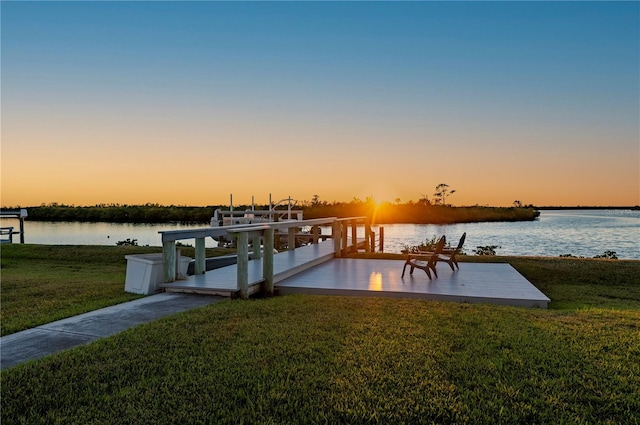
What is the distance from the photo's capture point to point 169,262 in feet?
20.3

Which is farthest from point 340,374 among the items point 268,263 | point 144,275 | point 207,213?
point 207,213

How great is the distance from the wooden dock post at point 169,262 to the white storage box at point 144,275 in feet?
0.27

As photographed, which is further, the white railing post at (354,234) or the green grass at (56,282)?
the white railing post at (354,234)

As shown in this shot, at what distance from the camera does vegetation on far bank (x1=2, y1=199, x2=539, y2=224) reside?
4766cm

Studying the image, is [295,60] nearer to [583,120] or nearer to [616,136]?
[583,120]

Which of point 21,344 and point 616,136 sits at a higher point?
point 616,136

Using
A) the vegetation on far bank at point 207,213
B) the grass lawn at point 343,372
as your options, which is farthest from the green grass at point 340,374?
the vegetation on far bank at point 207,213

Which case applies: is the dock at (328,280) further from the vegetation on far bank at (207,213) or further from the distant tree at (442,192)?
the distant tree at (442,192)

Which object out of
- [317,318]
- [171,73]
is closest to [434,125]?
[171,73]

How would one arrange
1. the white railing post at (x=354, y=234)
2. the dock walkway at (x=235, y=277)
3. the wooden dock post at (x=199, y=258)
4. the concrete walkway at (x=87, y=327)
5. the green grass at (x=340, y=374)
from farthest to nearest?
the white railing post at (x=354, y=234) < the wooden dock post at (x=199, y=258) < the dock walkway at (x=235, y=277) < the concrete walkway at (x=87, y=327) < the green grass at (x=340, y=374)

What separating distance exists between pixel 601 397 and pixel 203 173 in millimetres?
29207

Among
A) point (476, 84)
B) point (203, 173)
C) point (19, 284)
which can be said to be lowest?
point (19, 284)

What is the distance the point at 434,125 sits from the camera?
18.6 metres

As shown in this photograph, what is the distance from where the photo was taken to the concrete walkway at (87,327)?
141 inches
